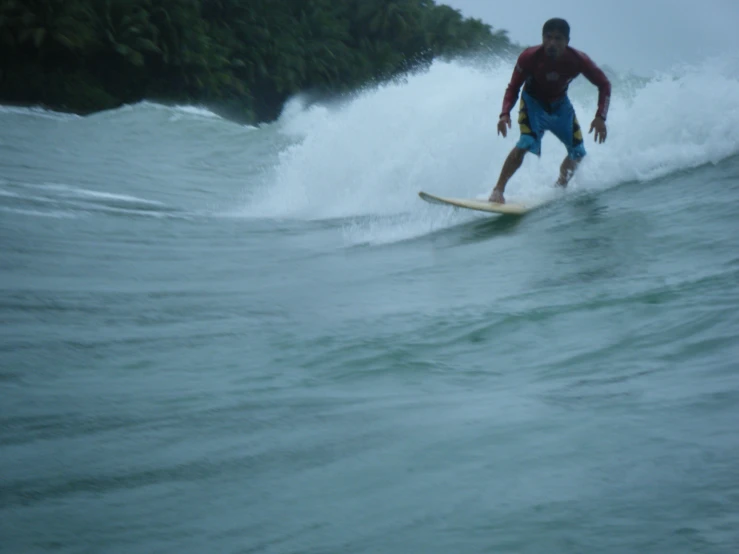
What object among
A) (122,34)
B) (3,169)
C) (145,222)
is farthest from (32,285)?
(122,34)

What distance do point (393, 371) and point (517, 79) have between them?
3.99 metres

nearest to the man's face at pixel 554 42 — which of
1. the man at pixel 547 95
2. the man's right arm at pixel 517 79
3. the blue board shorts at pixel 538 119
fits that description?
the man at pixel 547 95

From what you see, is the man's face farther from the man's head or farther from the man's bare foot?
the man's bare foot

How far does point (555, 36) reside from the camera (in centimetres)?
672

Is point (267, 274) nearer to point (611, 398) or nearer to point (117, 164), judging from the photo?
point (611, 398)

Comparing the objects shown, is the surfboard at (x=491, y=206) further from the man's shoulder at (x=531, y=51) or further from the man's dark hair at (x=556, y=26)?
the man's dark hair at (x=556, y=26)

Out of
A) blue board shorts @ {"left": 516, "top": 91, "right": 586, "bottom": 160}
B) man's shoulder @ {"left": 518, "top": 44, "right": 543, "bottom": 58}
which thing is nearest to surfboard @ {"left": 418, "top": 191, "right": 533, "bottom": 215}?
blue board shorts @ {"left": 516, "top": 91, "right": 586, "bottom": 160}

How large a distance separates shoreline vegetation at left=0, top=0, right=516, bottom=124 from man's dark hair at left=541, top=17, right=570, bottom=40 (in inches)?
1083

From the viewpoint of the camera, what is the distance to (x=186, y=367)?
375 centimetres

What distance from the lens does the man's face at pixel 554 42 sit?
22.0 feet

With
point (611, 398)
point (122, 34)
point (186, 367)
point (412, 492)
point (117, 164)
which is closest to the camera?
point (412, 492)

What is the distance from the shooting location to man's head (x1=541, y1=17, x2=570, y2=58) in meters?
6.68

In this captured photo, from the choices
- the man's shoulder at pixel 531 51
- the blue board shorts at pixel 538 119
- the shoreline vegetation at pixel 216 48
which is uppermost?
the shoreline vegetation at pixel 216 48

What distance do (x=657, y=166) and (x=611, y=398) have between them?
5271mm
